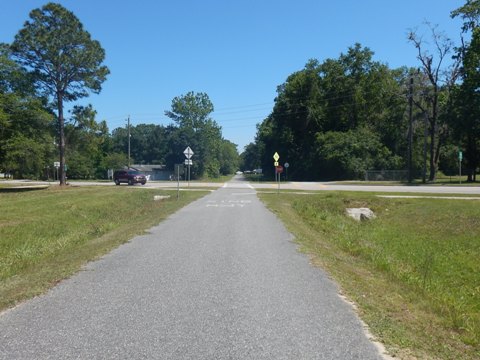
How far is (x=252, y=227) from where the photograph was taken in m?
15.5

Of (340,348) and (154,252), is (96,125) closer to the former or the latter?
(154,252)

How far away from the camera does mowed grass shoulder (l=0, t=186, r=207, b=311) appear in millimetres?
8320

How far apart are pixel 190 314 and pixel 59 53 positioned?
41515 mm

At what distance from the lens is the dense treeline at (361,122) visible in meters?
56.6

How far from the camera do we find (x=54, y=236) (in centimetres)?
1659

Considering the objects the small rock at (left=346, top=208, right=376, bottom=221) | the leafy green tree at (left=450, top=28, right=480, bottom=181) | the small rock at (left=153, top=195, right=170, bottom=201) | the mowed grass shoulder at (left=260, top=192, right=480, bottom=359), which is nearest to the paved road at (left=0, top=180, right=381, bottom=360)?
the mowed grass shoulder at (left=260, top=192, right=480, bottom=359)

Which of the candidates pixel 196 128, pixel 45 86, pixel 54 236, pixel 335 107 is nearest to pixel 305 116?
pixel 335 107

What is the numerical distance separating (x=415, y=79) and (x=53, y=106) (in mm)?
42116

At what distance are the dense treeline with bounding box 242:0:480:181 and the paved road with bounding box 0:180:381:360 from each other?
47259 millimetres

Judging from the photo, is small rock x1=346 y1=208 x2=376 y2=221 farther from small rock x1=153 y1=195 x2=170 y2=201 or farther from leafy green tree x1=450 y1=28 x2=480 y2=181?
leafy green tree x1=450 y1=28 x2=480 y2=181

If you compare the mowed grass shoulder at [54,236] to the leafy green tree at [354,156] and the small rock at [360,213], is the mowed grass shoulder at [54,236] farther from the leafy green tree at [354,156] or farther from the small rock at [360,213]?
the leafy green tree at [354,156]

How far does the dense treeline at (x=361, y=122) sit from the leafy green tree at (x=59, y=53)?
33161mm

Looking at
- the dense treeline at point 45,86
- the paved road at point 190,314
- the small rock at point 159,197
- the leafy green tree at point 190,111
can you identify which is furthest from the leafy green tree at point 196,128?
the paved road at point 190,314

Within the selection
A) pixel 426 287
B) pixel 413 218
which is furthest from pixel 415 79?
pixel 426 287
